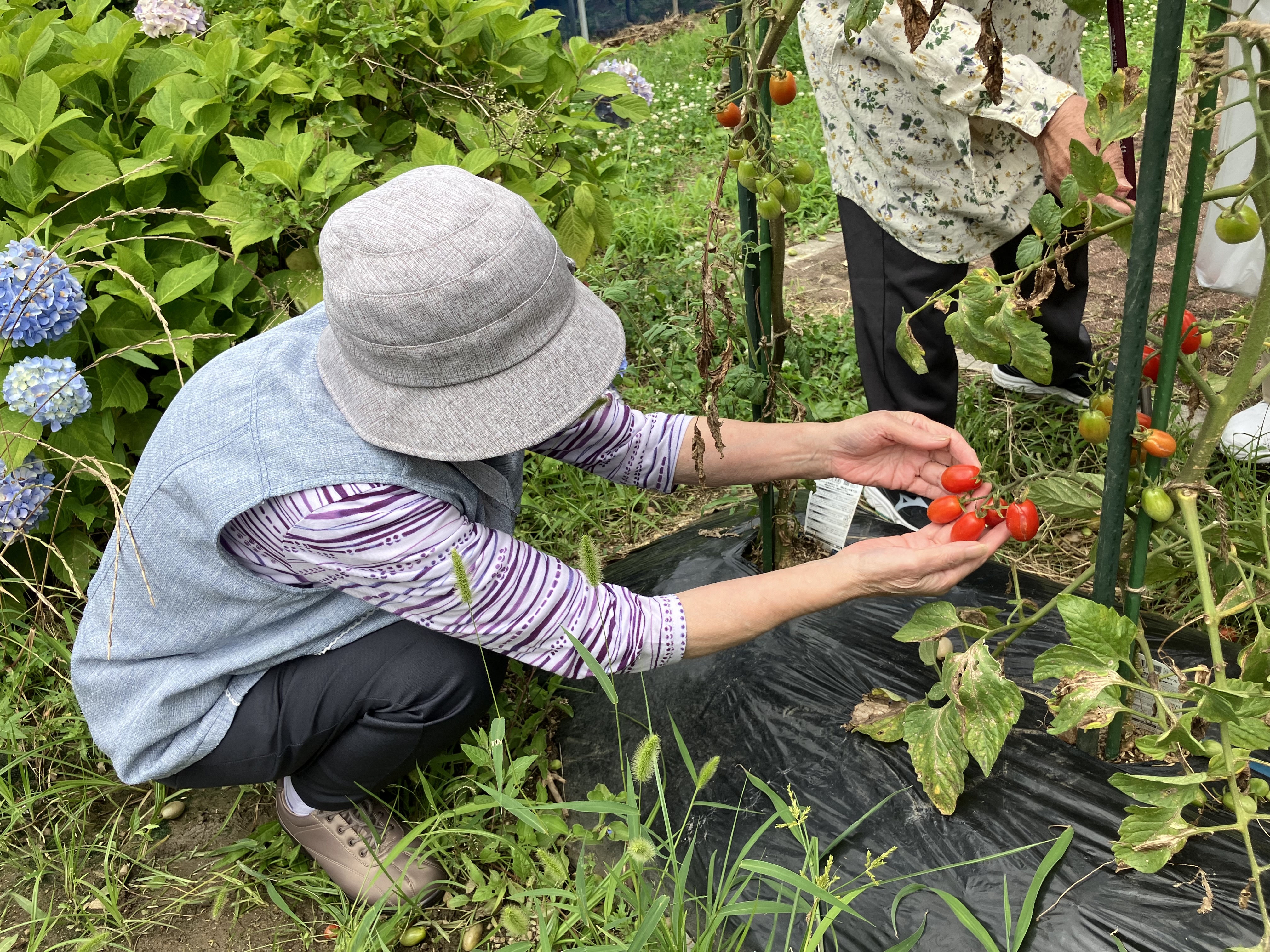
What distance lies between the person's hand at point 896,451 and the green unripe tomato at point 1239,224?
1.68 feet

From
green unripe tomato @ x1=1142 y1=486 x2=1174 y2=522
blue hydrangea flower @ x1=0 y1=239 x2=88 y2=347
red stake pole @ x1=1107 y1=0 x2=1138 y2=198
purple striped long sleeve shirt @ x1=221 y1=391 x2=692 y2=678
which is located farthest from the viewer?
blue hydrangea flower @ x1=0 y1=239 x2=88 y2=347

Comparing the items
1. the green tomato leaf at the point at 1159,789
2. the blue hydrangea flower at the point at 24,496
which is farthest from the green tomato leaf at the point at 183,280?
the green tomato leaf at the point at 1159,789

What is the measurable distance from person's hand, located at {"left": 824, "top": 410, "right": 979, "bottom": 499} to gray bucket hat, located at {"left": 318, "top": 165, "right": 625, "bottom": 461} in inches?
20.2

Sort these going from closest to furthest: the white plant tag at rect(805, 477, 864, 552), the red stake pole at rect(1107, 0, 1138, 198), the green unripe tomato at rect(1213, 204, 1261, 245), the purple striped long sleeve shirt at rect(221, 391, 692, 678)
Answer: the green unripe tomato at rect(1213, 204, 1261, 245) → the purple striped long sleeve shirt at rect(221, 391, 692, 678) → the red stake pole at rect(1107, 0, 1138, 198) → the white plant tag at rect(805, 477, 864, 552)

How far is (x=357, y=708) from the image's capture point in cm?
151

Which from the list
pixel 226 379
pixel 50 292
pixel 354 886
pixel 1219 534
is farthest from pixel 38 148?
pixel 1219 534

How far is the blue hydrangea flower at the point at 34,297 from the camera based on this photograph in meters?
1.75

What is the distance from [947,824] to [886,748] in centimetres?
16

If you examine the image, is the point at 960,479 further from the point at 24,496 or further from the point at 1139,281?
the point at 24,496

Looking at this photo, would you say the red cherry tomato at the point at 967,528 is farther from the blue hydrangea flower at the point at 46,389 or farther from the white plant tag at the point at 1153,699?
the blue hydrangea flower at the point at 46,389

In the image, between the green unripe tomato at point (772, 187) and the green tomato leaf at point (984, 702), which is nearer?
the green tomato leaf at point (984, 702)

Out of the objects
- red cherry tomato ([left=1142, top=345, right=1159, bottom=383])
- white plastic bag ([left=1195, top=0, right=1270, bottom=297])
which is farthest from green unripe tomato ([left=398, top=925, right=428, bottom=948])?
white plastic bag ([left=1195, top=0, right=1270, bottom=297])

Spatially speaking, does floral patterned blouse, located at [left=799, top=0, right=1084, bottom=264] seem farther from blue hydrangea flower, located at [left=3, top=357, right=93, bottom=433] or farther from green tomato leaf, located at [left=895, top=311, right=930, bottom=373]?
blue hydrangea flower, located at [left=3, top=357, right=93, bottom=433]

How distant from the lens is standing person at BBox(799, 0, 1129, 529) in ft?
5.40
